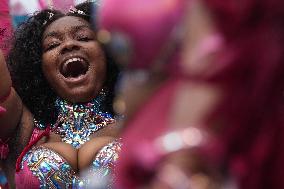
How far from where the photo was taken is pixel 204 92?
82cm

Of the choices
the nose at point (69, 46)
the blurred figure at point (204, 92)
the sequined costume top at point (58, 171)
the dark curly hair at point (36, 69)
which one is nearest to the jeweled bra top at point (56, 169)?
the sequined costume top at point (58, 171)

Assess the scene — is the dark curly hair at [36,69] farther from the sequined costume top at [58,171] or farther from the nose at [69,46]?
the sequined costume top at [58,171]

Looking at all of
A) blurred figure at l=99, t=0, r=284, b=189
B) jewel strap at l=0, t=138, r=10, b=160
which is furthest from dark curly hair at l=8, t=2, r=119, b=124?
blurred figure at l=99, t=0, r=284, b=189

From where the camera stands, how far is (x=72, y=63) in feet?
6.89

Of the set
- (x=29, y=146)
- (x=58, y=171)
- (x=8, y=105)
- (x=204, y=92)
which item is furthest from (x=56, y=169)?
(x=204, y=92)

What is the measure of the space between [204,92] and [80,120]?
4.33 ft

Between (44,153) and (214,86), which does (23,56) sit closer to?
(44,153)

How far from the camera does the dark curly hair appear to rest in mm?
2156

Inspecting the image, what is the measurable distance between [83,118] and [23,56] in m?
0.32

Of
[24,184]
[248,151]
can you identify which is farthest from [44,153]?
[248,151]

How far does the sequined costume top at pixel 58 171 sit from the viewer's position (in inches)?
77.4

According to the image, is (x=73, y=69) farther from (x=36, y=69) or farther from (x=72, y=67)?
(x=36, y=69)

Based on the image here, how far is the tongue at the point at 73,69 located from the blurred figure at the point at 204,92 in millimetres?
1230

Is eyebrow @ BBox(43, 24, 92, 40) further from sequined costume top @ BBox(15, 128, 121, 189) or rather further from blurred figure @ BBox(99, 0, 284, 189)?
blurred figure @ BBox(99, 0, 284, 189)
